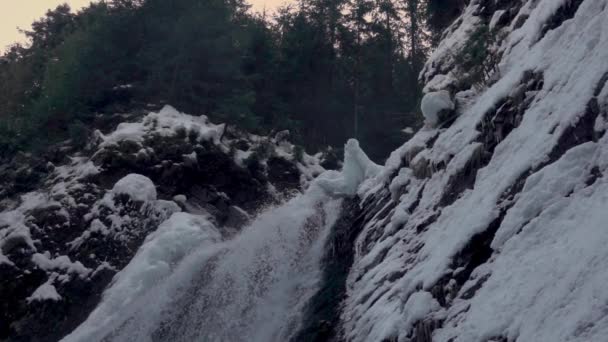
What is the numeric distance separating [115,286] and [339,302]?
7694 mm

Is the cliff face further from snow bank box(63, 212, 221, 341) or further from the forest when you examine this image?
the forest

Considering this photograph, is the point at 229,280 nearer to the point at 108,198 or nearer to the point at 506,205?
the point at 108,198

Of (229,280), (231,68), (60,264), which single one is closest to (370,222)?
(229,280)

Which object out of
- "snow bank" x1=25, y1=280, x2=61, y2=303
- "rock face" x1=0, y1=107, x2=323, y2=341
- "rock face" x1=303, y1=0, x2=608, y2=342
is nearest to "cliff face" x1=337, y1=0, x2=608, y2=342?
"rock face" x1=303, y1=0, x2=608, y2=342

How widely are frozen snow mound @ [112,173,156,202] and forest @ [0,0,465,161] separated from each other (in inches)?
141

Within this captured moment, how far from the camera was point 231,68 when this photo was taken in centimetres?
2753

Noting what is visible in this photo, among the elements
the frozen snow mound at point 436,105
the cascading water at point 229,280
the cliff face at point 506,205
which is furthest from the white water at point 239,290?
the frozen snow mound at point 436,105

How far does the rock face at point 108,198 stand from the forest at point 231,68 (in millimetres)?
1848

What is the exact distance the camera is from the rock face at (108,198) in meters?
17.4

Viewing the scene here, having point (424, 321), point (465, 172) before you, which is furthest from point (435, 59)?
point (424, 321)

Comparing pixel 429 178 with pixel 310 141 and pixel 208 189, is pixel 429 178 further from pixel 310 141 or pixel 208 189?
pixel 310 141

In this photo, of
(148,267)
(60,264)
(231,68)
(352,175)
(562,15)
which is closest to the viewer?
(562,15)

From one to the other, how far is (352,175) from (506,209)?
871 centimetres

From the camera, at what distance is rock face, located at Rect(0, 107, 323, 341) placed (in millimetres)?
17375
